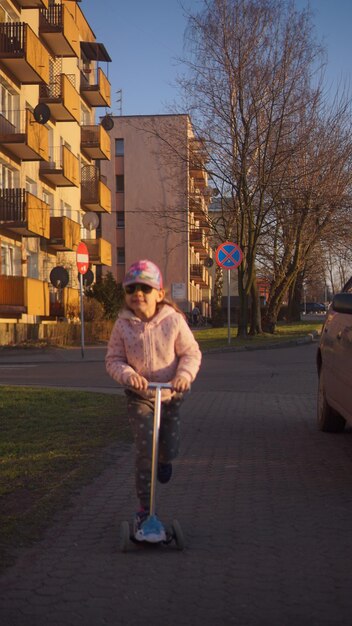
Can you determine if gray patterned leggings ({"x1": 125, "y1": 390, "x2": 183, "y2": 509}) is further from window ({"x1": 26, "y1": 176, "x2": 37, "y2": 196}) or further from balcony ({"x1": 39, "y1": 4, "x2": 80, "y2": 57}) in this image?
balcony ({"x1": 39, "y1": 4, "x2": 80, "y2": 57})

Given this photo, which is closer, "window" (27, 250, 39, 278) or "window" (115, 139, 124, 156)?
"window" (27, 250, 39, 278)

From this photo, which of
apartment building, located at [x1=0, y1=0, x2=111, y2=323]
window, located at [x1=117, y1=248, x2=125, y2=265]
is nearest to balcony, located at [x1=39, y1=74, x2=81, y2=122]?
apartment building, located at [x1=0, y1=0, x2=111, y2=323]

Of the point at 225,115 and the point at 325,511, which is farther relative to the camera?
the point at 225,115

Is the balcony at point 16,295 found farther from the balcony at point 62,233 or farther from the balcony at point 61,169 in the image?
the balcony at point 61,169

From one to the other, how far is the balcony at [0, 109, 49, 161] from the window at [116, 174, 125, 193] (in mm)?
31878

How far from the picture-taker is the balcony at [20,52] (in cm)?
2983

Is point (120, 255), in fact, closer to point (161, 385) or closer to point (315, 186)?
point (315, 186)

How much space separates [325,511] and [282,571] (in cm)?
131

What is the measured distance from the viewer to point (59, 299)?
36625mm

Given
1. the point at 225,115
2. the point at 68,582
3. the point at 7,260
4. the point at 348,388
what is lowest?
the point at 68,582

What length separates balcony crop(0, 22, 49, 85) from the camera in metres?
29.8

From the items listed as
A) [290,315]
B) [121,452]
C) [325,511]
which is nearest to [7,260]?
[121,452]

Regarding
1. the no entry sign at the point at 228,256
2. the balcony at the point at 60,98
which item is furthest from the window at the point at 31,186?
the no entry sign at the point at 228,256

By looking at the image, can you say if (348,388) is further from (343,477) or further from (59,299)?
(59,299)
